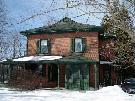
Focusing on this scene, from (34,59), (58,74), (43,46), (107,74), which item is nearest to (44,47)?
(43,46)

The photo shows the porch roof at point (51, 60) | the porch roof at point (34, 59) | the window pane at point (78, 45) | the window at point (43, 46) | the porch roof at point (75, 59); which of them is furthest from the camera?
the window at point (43, 46)

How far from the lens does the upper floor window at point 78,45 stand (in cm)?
3534

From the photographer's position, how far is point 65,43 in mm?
36281

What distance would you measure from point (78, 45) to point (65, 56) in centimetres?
174

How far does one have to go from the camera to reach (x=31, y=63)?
118ft

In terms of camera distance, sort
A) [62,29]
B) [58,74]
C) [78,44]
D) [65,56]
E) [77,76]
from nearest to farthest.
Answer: [58,74], [77,76], [65,56], [78,44], [62,29]

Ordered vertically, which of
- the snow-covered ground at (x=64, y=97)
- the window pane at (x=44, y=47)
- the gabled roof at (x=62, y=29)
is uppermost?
the gabled roof at (x=62, y=29)

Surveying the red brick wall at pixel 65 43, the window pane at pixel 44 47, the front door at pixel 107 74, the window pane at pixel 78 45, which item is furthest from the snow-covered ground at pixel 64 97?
the front door at pixel 107 74

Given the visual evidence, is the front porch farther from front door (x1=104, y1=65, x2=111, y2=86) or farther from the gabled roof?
front door (x1=104, y1=65, x2=111, y2=86)

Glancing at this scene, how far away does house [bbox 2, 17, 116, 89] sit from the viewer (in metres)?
34.0

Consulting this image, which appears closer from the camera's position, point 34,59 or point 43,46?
point 34,59

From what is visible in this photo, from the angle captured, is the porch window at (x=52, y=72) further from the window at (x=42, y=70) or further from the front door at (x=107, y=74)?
the front door at (x=107, y=74)

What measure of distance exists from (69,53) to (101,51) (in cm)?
379

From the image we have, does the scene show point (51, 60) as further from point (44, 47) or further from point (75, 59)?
point (44, 47)
